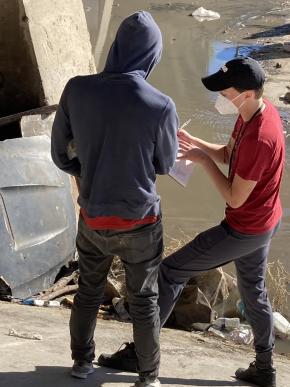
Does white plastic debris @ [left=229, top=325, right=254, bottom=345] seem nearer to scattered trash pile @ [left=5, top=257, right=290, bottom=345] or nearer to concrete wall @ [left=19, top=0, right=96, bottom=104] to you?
scattered trash pile @ [left=5, top=257, right=290, bottom=345]

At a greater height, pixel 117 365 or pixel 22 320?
pixel 117 365

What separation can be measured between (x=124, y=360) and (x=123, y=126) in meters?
1.41

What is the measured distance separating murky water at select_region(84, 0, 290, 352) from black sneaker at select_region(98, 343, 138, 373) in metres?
3.74

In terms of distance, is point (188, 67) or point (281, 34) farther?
point (281, 34)

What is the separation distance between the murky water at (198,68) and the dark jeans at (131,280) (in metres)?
4.14

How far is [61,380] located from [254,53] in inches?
520

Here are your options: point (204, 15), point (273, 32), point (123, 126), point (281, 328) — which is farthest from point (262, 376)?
point (204, 15)

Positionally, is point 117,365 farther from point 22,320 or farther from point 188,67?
point 188,67

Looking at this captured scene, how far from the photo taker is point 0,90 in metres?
6.99

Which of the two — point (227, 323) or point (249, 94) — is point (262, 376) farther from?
point (227, 323)

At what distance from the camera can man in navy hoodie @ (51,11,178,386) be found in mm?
3133

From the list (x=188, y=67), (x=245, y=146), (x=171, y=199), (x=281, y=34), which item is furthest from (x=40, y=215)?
(x=281, y=34)

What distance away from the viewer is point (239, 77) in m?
3.65

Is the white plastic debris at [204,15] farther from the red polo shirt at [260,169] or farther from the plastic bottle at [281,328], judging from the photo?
the red polo shirt at [260,169]
